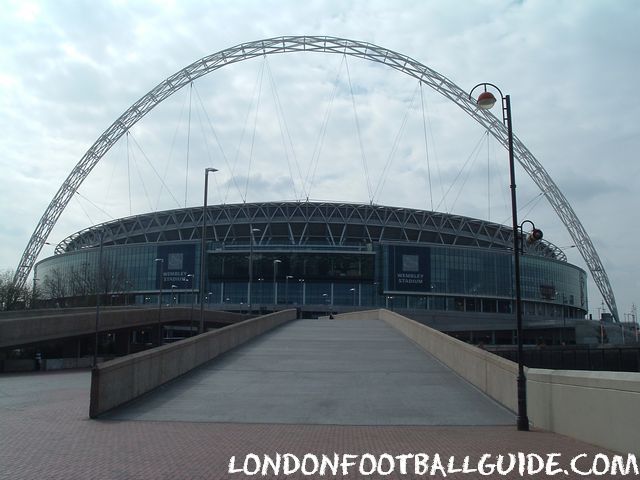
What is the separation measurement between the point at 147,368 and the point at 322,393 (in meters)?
4.71

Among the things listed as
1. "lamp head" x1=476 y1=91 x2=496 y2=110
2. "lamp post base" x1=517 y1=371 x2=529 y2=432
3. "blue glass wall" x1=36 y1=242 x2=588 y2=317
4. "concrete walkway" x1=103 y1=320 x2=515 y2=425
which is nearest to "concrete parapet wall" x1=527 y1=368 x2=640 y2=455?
"lamp post base" x1=517 y1=371 x2=529 y2=432

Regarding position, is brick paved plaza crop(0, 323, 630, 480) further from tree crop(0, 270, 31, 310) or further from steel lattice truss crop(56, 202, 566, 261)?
steel lattice truss crop(56, 202, 566, 261)

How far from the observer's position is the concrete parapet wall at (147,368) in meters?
14.6

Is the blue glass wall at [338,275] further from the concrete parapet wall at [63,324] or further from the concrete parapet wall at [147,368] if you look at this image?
the concrete parapet wall at [147,368]

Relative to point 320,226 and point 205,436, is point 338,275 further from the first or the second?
point 205,436

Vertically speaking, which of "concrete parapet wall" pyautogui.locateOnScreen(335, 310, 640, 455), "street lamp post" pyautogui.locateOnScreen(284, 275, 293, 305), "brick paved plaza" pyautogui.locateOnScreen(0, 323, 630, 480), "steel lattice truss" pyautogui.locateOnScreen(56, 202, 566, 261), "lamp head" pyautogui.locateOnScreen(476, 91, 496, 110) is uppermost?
"steel lattice truss" pyautogui.locateOnScreen(56, 202, 566, 261)

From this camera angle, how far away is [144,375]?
56.1 ft

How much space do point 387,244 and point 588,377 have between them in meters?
109

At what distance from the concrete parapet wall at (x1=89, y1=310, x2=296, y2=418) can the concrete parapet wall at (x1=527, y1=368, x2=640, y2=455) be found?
9.41 metres

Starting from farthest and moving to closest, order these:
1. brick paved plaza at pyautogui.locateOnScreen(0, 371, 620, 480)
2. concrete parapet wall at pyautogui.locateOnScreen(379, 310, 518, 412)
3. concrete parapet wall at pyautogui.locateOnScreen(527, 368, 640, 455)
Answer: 1. concrete parapet wall at pyautogui.locateOnScreen(379, 310, 518, 412)
2. concrete parapet wall at pyautogui.locateOnScreen(527, 368, 640, 455)
3. brick paved plaza at pyautogui.locateOnScreen(0, 371, 620, 480)

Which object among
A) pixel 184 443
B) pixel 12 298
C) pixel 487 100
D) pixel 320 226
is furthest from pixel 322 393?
pixel 320 226

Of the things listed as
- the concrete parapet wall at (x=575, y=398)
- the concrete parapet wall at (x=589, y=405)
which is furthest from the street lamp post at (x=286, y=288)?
the concrete parapet wall at (x=589, y=405)

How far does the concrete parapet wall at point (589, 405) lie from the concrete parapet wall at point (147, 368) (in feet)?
30.9

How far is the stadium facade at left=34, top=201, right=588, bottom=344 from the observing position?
120 meters
